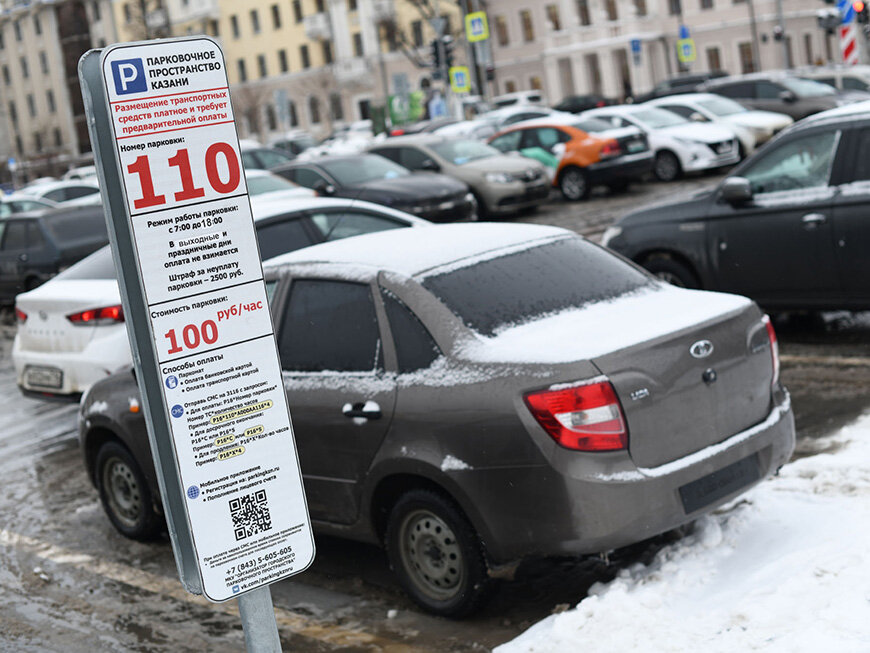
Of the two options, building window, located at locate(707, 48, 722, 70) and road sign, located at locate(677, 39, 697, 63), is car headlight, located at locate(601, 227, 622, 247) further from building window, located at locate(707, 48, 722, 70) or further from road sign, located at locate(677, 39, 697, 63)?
building window, located at locate(707, 48, 722, 70)

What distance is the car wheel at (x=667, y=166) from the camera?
25.6 m

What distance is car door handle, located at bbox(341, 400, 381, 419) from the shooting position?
5.56m

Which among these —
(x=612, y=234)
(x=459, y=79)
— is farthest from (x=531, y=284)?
(x=459, y=79)

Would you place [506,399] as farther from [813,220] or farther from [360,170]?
[360,170]

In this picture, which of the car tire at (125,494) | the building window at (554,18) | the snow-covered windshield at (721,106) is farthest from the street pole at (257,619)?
the building window at (554,18)

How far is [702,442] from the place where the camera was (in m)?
5.27

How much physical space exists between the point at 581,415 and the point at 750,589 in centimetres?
94

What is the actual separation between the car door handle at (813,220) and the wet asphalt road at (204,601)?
95 centimetres

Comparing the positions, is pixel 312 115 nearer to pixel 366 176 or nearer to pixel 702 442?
pixel 366 176

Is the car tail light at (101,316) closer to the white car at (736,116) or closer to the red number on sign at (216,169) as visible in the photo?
the red number on sign at (216,169)

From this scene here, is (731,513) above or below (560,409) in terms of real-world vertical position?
below

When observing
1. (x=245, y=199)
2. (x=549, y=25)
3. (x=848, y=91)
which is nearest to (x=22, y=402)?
(x=245, y=199)

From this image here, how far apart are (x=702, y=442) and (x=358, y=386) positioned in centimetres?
152

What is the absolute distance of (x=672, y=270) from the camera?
34.1 ft
